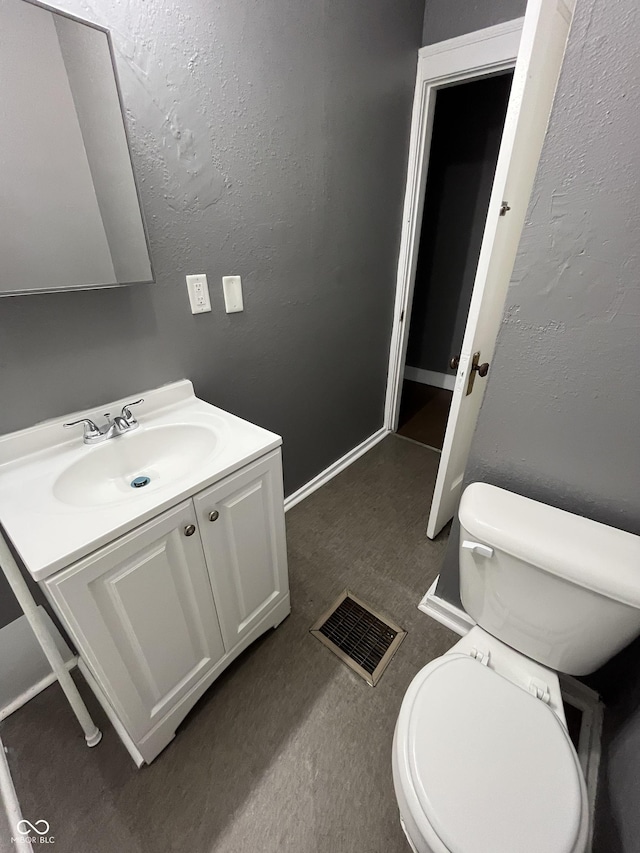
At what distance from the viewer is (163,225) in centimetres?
107

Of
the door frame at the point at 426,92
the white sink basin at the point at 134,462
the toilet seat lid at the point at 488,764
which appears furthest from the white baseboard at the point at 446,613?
the door frame at the point at 426,92

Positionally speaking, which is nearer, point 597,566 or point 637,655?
point 597,566

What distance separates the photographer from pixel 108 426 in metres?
1.07

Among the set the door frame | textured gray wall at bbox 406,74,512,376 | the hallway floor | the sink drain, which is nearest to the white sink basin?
the sink drain

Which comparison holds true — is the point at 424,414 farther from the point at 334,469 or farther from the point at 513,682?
the point at 513,682

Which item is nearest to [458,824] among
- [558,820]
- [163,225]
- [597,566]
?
[558,820]

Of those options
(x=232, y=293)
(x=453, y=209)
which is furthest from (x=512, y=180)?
(x=453, y=209)

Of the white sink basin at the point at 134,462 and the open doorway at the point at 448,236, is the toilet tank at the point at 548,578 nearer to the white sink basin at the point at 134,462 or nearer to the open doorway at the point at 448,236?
the white sink basin at the point at 134,462

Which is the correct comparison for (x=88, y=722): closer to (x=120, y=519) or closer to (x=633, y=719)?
(x=120, y=519)

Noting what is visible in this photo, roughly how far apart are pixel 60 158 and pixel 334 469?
5.74 feet

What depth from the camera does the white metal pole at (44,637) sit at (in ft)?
2.63

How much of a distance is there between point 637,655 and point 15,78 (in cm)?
199

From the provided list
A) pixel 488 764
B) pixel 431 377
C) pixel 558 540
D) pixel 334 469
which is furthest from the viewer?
pixel 431 377

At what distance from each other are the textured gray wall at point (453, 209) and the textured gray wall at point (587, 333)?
2.35m
